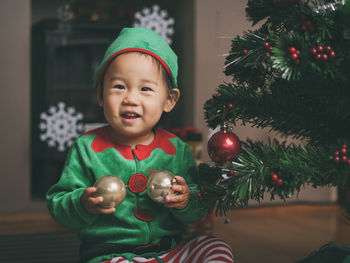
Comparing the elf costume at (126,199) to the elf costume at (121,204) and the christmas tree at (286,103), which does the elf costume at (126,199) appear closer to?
the elf costume at (121,204)

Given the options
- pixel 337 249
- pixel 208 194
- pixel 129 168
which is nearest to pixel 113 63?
pixel 129 168

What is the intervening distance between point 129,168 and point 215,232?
97 cm

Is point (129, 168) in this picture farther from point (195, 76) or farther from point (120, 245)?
point (195, 76)

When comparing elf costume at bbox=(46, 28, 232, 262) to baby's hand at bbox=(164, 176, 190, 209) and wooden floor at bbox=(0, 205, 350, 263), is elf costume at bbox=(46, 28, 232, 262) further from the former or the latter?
wooden floor at bbox=(0, 205, 350, 263)

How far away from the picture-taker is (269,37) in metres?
0.68

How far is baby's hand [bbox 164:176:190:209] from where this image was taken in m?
0.74

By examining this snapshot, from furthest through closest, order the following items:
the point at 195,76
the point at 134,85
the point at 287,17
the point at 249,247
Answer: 1. the point at 195,76
2. the point at 249,247
3. the point at 134,85
4. the point at 287,17

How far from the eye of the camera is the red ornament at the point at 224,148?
707 millimetres

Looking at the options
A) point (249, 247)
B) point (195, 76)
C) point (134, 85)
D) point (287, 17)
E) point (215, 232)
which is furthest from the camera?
point (195, 76)

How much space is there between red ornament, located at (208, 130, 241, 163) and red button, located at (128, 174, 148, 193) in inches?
6.8

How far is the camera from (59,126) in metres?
2.19

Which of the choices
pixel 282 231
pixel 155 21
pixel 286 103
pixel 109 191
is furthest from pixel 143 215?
pixel 155 21

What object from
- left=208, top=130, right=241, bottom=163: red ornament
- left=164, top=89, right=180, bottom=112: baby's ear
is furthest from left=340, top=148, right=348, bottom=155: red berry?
left=164, top=89, right=180, bottom=112: baby's ear

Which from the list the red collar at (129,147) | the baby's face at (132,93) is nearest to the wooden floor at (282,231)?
the red collar at (129,147)
